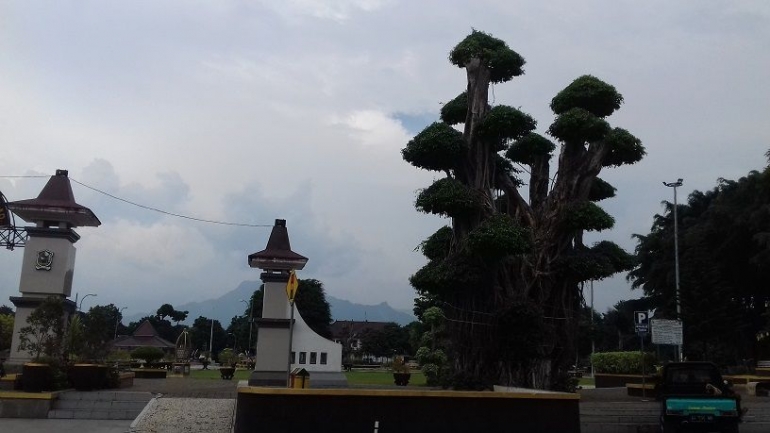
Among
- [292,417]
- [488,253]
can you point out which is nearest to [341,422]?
[292,417]

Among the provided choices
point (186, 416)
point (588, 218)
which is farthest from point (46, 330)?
point (588, 218)

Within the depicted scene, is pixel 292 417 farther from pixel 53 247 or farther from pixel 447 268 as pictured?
pixel 53 247

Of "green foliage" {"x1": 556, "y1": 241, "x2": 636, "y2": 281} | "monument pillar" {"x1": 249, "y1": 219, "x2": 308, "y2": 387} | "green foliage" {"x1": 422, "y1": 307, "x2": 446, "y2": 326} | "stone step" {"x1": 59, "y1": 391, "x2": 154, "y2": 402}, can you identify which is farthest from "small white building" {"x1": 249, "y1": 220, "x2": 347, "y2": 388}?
→ "green foliage" {"x1": 422, "y1": 307, "x2": 446, "y2": 326}

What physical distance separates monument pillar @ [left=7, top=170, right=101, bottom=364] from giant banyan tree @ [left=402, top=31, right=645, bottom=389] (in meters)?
11.6

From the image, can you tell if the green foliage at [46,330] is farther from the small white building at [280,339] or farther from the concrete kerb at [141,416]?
the small white building at [280,339]

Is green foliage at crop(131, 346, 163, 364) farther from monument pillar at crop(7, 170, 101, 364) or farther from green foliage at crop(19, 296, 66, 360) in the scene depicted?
green foliage at crop(19, 296, 66, 360)

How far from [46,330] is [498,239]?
13668 millimetres

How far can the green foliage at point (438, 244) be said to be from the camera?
2317cm

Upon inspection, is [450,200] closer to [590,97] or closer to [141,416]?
[590,97]

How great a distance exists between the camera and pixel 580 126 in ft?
75.2

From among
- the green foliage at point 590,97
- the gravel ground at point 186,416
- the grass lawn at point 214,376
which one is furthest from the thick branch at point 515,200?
the grass lawn at point 214,376

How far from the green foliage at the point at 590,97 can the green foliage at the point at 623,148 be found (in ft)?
2.81

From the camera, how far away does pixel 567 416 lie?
47.3 ft

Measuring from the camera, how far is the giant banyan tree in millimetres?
21109
